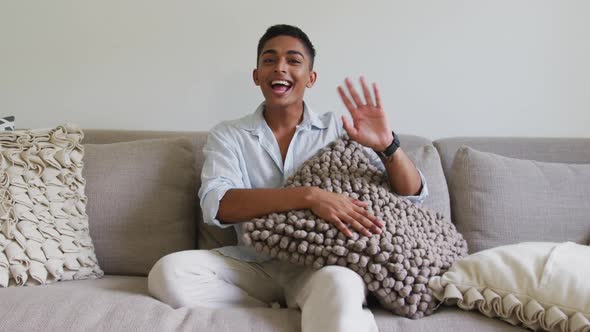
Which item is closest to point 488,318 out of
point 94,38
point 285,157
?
point 285,157

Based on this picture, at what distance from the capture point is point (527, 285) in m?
1.12

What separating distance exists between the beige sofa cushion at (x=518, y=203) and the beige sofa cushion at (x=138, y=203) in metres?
0.83

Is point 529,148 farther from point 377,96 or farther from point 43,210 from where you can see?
point 43,210

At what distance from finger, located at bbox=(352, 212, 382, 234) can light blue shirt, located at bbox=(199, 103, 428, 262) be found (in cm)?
22

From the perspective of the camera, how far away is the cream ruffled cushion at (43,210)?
1.39 m

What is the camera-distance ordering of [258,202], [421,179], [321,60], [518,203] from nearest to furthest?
1. [258,202]
2. [421,179]
3. [518,203]
4. [321,60]

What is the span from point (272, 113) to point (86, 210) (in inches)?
23.8

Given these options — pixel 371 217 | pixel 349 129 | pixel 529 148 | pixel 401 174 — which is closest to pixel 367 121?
pixel 349 129

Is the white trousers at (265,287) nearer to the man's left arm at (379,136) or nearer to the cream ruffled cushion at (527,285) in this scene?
the cream ruffled cushion at (527,285)

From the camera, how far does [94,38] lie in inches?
76.9

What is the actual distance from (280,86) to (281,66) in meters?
0.06

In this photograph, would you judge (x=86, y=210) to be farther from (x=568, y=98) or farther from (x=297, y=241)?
(x=568, y=98)

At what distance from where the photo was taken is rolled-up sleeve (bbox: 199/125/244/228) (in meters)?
1.40

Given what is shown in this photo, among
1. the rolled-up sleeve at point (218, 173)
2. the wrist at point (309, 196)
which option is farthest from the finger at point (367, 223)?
the rolled-up sleeve at point (218, 173)
